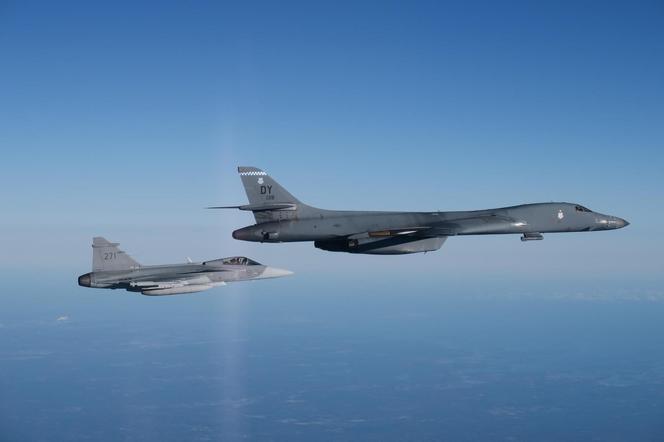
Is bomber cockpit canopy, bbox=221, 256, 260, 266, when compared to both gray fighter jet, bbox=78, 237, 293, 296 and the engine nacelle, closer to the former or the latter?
gray fighter jet, bbox=78, 237, 293, 296

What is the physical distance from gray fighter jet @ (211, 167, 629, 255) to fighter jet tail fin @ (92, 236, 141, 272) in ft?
28.6

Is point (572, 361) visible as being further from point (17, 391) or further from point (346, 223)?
point (346, 223)

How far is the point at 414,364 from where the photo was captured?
181375 mm

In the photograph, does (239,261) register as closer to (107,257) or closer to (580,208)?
(107,257)

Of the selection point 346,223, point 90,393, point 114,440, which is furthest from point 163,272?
point 90,393

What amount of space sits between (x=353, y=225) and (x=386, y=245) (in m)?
2.51

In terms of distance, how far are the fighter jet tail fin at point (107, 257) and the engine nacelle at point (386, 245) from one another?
479 inches

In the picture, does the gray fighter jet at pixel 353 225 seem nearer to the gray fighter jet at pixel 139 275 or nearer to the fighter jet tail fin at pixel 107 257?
the gray fighter jet at pixel 139 275

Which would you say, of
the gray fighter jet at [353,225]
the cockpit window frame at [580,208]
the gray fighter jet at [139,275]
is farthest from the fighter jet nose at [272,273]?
the cockpit window frame at [580,208]

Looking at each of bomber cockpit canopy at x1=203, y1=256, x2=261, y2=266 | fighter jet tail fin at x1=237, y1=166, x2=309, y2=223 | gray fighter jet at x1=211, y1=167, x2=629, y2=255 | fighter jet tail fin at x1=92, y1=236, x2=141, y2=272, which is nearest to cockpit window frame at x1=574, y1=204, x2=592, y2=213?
gray fighter jet at x1=211, y1=167, x2=629, y2=255

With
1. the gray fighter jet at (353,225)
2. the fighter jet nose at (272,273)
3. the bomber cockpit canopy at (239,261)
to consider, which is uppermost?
the gray fighter jet at (353,225)

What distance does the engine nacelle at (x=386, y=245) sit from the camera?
3130 cm

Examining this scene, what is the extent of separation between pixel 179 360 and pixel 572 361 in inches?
5204

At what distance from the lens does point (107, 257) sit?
34.2m
